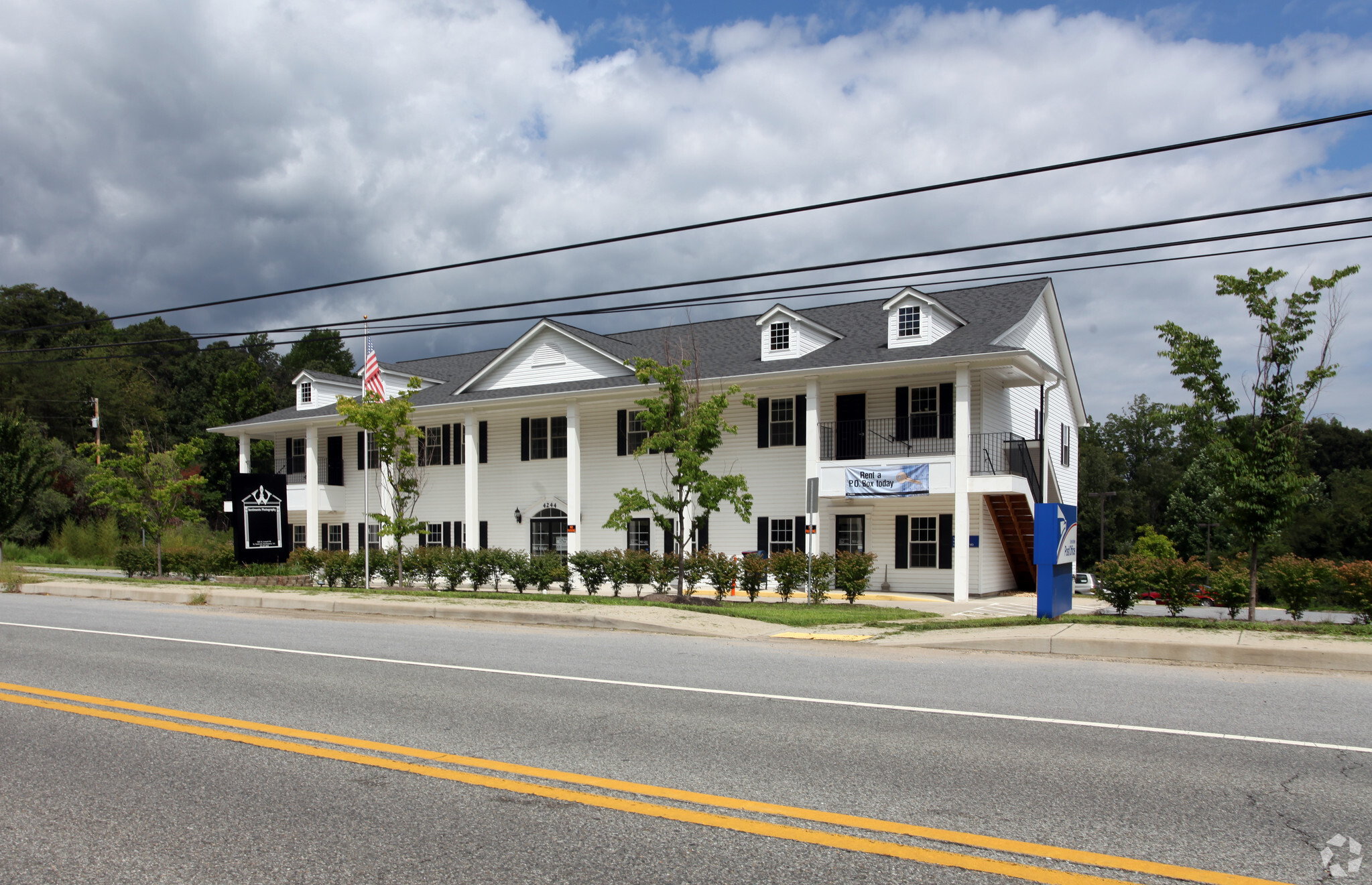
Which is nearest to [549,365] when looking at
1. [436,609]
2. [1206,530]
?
[436,609]

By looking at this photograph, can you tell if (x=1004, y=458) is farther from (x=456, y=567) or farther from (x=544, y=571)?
(x=456, y=567)

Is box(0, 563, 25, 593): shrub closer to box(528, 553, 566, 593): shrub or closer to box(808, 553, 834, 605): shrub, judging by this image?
box(528, 553, 566, 593): shrub

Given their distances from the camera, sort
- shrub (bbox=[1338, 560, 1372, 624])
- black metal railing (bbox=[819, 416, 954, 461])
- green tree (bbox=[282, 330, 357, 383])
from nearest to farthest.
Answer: shrub (bbox=[1338, 560, 1372, 624])
black metal railing (bbox=[819, 416, 954, 461])
green tree (bbox=[282, 330, 357, 383])

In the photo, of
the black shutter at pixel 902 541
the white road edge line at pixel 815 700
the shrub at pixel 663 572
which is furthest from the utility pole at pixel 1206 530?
the white road edge line at pixel 815 700

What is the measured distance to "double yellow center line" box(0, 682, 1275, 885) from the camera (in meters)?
4.29

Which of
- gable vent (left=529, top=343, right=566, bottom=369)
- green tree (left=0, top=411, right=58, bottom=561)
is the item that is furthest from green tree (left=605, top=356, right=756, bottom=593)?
green tree (left=0, top=411, right=58, bottom=561)

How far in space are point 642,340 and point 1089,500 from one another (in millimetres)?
58722

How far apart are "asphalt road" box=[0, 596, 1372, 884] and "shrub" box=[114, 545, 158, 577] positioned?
750 inches

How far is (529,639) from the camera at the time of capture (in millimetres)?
13359

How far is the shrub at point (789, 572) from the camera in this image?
1941cm

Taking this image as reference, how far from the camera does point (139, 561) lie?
2764 centimetres

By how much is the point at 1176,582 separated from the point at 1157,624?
4.62ft

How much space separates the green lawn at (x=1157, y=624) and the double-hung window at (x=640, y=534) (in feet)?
46.1

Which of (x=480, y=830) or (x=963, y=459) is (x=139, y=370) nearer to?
(x=963, y=459)
